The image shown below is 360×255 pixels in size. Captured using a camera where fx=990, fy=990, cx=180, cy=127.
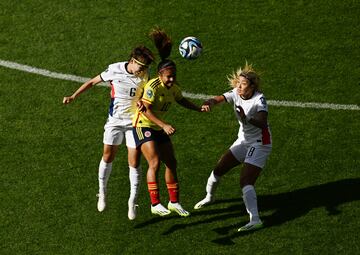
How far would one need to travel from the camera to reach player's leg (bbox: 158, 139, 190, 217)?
48.6 feet

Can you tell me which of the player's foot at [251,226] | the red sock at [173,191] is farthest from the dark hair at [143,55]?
the player's foot at [251,226]

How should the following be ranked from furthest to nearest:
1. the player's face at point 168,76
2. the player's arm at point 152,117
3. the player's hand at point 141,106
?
the player's hand at point 141,106
the player's face at point 168,76
the player's arm at point 152,117

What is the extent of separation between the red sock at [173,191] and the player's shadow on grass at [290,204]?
15.2 inches

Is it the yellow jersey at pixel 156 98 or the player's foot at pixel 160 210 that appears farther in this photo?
the player's foot at pixel 160 210

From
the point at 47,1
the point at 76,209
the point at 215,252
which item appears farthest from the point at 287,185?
the point at 47,1

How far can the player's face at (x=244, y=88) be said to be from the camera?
14531mm

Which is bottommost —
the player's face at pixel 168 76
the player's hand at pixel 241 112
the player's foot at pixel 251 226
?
the player's foot at pixel 251 226

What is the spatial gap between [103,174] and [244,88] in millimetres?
2552

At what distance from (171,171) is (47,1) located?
7.08 m

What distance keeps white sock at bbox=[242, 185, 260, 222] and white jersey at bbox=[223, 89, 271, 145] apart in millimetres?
749

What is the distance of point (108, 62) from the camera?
19000mm

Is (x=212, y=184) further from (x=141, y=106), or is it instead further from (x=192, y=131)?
(x=192, y=131)

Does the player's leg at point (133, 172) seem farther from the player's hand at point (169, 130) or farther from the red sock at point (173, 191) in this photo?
the player's hand at point (169, 130)

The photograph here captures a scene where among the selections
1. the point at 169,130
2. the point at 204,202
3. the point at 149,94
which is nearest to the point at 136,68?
the point at 149,94
